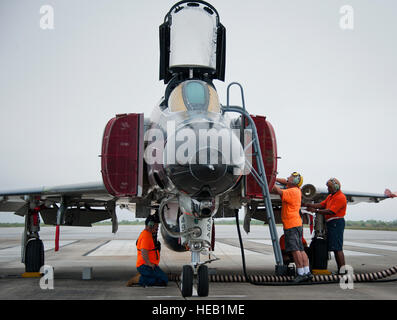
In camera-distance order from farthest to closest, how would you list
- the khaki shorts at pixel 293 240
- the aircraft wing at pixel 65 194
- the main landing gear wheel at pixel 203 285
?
the aircraft wing at pixel 65 194
the khaki shorts at pixel 293 240
the main landing gear wheel at pixel 203 285

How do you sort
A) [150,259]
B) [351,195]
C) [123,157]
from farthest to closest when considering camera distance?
1. [351,195]
2. [150,259]
3. [123,157]

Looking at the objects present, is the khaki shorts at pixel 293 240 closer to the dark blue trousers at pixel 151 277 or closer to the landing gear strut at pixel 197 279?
the landing gear strut at pixel 197 279

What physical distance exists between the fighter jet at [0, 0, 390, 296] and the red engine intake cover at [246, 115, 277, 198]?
0.02m

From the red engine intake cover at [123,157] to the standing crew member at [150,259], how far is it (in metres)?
1.58

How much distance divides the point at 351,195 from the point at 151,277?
6.68 metres

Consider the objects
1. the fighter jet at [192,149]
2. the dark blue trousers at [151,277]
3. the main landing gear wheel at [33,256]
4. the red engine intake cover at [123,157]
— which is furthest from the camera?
the main landing gear wheel at [33,256]

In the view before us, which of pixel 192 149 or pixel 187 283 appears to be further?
pixel 187 283

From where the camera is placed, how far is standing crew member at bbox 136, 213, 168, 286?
799 cm

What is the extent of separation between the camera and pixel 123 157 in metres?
7.10

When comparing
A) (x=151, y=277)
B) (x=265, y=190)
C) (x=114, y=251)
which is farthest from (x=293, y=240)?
(x=114, y=251)

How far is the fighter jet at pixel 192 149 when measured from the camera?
5621mm

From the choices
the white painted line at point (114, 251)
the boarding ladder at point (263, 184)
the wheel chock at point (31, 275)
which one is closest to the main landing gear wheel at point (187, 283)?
the boarding ladder at point (263, 184)

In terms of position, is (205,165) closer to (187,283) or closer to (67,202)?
(187,283)
